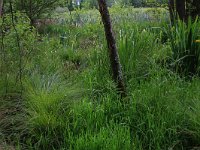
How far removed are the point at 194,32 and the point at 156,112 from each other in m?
2.05

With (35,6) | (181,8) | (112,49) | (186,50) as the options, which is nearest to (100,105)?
(112,49)

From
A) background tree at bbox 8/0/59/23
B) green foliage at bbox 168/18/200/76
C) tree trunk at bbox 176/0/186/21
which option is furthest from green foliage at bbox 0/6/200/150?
background tree at bbox 8/0/59/23

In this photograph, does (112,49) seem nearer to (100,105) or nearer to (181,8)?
(100,105)

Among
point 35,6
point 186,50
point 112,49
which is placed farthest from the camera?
point 35,6

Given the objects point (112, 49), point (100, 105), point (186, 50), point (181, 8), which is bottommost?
point (100, 105)

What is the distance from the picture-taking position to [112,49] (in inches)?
170

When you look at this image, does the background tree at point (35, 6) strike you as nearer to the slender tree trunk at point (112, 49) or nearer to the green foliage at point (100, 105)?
the green foliage at point (100, 105)

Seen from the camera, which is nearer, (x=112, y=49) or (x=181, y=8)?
(x=112, y=49)

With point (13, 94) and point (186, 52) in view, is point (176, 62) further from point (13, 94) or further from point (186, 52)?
point (13, 94)

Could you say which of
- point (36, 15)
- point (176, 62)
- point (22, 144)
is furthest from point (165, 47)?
point (36, 15)

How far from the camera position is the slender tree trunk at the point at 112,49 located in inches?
166

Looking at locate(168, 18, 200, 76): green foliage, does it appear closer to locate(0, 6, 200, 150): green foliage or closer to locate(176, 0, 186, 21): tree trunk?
locate(0, 6, 200, 150): green foliage

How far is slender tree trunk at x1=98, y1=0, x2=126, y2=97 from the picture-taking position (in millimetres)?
4211

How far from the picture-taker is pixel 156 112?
12.3ft
